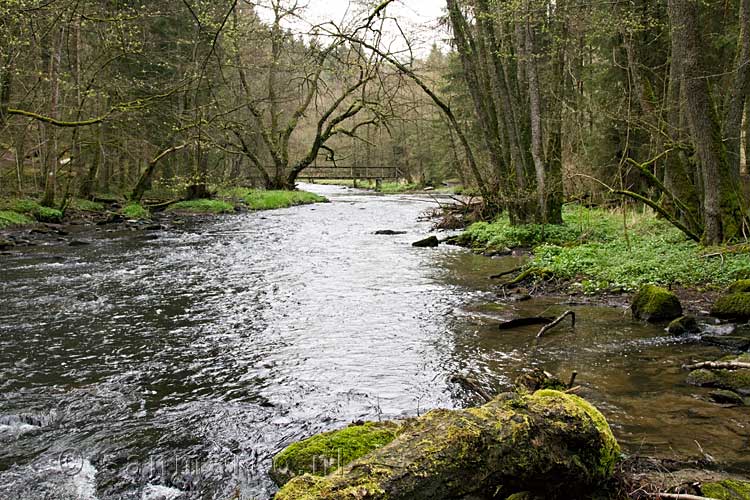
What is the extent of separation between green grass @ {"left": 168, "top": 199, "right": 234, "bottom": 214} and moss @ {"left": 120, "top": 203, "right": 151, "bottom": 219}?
8.87 ft

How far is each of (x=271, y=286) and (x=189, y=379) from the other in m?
5.16

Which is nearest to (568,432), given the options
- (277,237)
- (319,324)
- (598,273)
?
(319,324)

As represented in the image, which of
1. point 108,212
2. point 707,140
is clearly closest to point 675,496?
point 707,140

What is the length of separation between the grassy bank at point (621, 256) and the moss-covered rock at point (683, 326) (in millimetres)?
1960

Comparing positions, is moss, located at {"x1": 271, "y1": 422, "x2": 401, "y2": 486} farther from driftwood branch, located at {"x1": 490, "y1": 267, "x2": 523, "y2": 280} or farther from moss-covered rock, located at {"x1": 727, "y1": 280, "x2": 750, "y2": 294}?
driftwood branch, located at {"x1": 490, "y1": 267, "x2": 523, "y2": 280}

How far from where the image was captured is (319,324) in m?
8.67

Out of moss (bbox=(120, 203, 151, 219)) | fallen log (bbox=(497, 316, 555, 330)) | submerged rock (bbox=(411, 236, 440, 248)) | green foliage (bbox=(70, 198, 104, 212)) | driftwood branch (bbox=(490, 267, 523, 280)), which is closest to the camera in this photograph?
fallen log (bbox=(497, 316, 555, 330))

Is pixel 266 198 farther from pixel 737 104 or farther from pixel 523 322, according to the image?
pixel 523 322

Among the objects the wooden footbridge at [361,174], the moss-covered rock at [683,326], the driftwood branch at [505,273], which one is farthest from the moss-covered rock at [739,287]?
the wooden footbridge at [361,174]

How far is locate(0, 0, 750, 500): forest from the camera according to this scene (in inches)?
147

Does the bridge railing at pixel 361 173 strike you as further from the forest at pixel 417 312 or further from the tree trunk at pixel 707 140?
the tree trunk at pixel 707 140

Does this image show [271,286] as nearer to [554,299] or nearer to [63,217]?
[554,299]

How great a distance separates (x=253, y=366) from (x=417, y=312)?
3.18 meters

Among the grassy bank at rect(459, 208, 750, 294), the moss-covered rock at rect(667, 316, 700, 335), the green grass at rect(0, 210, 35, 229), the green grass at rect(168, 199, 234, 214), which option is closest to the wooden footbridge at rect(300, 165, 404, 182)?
the green grass at rect(168, 199, 234, 214)
